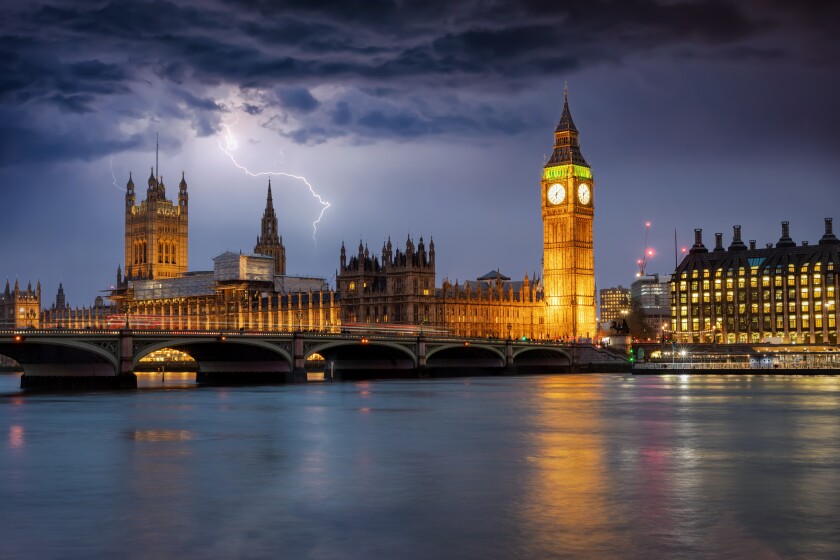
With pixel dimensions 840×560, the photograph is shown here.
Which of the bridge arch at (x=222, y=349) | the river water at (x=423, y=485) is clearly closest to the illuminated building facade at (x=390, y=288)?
the bridge arch at (x=222, y=349)

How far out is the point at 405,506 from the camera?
81.6 ft

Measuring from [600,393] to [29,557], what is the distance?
63876 millimetres

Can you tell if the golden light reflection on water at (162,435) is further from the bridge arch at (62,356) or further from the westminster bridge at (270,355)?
the bridge arch at (62,356)

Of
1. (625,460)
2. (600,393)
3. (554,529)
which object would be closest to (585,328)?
(600,393)

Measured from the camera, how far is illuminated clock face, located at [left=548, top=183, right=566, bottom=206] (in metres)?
194

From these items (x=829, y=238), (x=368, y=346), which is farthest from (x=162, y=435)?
(x=829, y=238)

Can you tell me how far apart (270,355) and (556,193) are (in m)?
95.5

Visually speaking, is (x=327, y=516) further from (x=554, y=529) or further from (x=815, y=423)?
(x=815, y=423)

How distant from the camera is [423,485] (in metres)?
28.3

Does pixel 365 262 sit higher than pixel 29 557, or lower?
higher

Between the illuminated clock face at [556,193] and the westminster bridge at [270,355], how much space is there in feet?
155

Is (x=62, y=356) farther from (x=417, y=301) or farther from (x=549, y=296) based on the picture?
(x=549, y=296)

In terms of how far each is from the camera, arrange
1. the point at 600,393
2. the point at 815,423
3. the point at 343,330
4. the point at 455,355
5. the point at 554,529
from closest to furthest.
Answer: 1. the point at 554,529
2. the point at 815,423
3. the point at 600,393
4. the point at 455,355
5. the point at 343,330

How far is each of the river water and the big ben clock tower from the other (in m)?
133
